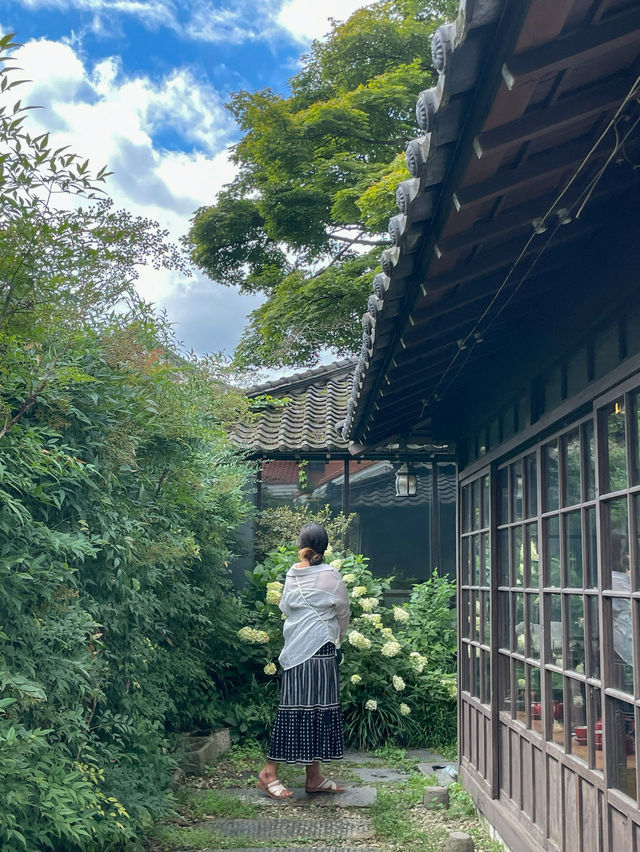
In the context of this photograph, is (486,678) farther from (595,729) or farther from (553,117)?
(553,117)

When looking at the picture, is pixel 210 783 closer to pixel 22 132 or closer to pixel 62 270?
pixel 62 270

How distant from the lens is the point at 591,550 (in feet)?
12.1

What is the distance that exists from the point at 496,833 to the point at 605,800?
2137 millimetres

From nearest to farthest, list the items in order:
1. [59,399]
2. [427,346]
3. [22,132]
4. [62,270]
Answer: [22,132] → [62,270] → [59,399] → [427,346]

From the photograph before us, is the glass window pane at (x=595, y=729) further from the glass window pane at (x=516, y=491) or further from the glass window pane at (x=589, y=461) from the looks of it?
the glass window pane at (x=516, y=491)

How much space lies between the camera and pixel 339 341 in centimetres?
1947

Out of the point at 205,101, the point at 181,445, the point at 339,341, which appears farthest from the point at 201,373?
the point at 205,101

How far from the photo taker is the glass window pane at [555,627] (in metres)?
4.15

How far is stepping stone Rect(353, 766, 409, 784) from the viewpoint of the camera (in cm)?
716

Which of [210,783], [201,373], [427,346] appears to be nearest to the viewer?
[427,346]

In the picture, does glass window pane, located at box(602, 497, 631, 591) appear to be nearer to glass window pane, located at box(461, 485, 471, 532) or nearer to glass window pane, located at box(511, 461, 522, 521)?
glass window pane, located at box(511, 461, 522, 521)

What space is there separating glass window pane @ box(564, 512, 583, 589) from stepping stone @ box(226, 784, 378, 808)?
3.16 m

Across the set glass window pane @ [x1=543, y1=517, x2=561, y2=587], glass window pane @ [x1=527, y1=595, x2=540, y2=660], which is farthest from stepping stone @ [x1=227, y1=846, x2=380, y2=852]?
glass window pane @ [x1=543, y1=517, x2=561, y2=587]

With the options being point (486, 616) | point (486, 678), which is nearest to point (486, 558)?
point (486, 616)
